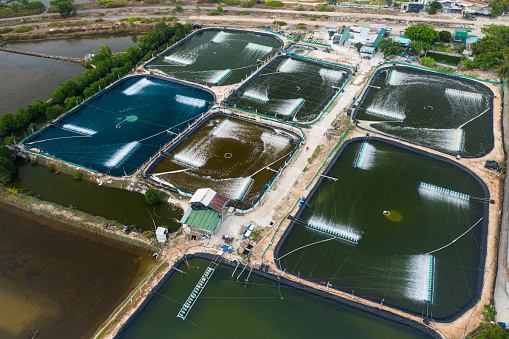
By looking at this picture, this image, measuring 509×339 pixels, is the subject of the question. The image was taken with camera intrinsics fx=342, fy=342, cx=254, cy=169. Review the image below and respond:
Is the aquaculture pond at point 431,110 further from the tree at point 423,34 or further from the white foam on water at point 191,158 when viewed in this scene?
the white foam on water at point 191,158

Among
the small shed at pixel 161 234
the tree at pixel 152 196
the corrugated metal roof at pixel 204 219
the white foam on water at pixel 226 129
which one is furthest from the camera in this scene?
the white foam on water at pixel 226 129

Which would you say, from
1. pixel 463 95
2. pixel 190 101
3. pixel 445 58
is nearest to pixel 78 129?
pixel 190 101

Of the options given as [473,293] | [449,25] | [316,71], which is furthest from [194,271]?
[449,25]

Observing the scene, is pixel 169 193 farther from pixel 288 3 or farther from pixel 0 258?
pixel 288 3

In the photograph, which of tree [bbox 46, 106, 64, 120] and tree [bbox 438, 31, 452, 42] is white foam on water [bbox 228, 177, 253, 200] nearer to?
tree [bbox 46, 106, 64, 120]

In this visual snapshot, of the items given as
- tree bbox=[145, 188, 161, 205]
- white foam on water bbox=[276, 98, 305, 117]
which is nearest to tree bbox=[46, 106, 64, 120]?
tree bbox=[145, 188, 161, 205]

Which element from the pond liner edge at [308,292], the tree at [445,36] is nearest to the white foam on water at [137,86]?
the pond liner edge at [308,292]
